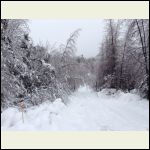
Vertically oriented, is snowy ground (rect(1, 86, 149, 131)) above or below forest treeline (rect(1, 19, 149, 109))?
below

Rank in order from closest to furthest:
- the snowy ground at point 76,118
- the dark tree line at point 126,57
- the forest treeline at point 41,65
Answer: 1. the snowy ground at point 76,118
2. the forest treeline at point 41,65
3. the dark tree line at point 126,57

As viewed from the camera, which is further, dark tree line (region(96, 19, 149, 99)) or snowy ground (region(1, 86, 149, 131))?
dark tree line (region(96, 19, 149, 99))

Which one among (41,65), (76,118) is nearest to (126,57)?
(41,65)

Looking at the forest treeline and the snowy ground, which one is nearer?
the snowy ground

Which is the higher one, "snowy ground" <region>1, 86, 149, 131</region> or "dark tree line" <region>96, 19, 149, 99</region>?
"dark tree line" <region>96, 19, 149, 99</region>

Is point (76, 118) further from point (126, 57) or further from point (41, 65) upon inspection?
point (126, 57)

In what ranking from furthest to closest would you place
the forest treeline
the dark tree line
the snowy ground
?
the dark tree line, the forest treeline, the snowy ground

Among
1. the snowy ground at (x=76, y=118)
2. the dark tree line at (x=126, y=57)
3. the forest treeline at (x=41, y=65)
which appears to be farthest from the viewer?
the dark tree line at (x=126, y=57)

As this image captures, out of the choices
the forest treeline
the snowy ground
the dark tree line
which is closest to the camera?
the snowy ground

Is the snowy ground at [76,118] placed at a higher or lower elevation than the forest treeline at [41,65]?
lower

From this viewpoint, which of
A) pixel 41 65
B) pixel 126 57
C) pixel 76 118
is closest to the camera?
pixel 76 118

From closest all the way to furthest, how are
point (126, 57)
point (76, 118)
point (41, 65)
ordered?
point (76, 118)
point (41, 65)
point (126, 57)

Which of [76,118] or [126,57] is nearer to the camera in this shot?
[76,118]

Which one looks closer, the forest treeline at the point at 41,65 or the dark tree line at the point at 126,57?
the forest treeline at the point at 41,65
